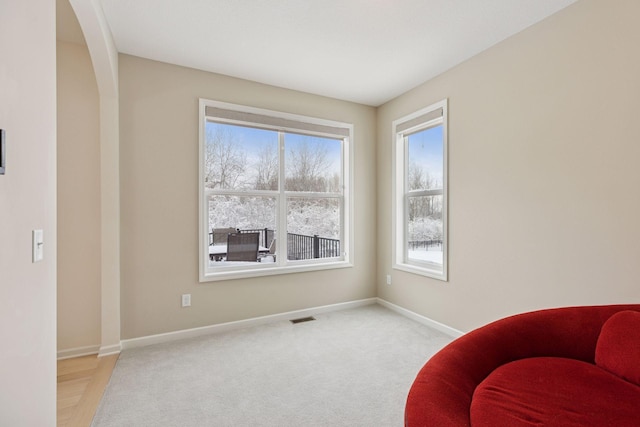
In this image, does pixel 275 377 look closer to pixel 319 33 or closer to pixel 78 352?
pixel 78 352

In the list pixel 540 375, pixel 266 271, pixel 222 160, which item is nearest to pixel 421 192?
pixel 266 271

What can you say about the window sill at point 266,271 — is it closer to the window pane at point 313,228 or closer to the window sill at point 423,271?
the window pane at point 313,228

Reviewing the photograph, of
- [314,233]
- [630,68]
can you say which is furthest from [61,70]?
[630,68]

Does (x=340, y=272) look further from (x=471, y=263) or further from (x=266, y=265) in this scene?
(x=471, y=263)

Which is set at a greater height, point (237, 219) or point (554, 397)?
point (237, 219)

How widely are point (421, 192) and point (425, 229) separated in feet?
1.39

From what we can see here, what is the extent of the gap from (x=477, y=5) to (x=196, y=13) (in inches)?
78.3

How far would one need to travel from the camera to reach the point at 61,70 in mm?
2617

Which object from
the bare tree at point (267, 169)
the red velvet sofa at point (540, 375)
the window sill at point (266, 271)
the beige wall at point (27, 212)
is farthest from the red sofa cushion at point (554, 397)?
the bare tree at point (267, 169)

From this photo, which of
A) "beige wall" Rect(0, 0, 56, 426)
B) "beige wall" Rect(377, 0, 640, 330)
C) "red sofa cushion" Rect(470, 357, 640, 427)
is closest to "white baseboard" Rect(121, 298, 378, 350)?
"beige wall" Rect(377, 0, 640, 330)

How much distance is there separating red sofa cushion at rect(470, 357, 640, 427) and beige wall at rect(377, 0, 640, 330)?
0.97 m

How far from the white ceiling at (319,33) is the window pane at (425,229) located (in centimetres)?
135

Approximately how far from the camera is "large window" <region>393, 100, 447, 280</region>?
3209 mm

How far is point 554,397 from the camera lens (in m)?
1.16
